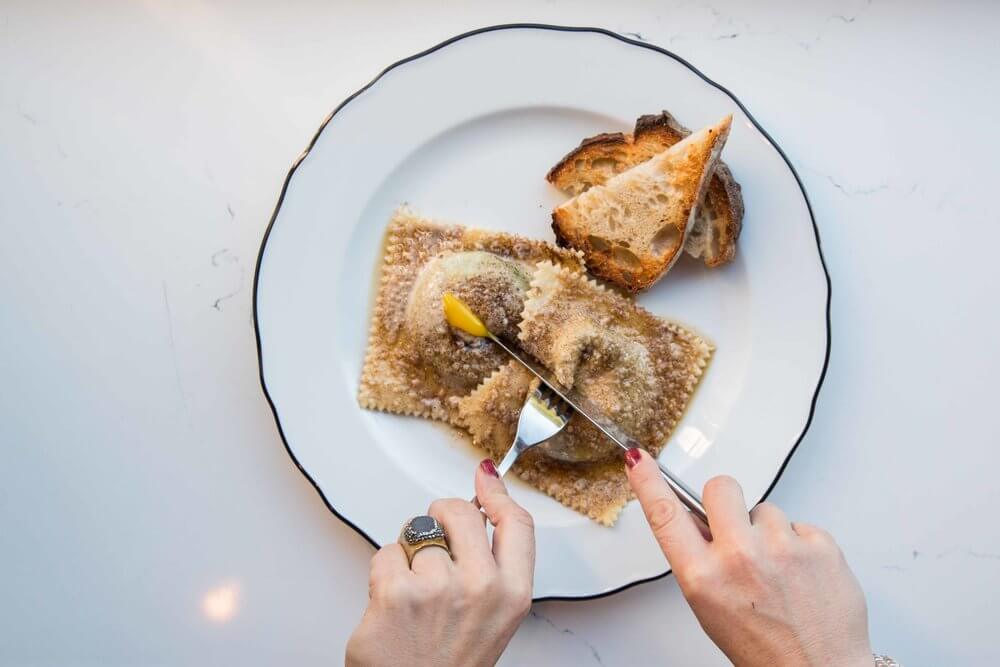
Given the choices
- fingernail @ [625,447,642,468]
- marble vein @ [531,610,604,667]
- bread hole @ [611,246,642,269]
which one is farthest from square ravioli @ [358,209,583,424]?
marble vein @ [531,610,604,667]

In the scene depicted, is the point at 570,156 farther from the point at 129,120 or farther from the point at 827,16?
the point at 129,120

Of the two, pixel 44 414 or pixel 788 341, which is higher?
pixel 788 341

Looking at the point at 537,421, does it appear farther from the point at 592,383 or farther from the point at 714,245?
the point at 714,245

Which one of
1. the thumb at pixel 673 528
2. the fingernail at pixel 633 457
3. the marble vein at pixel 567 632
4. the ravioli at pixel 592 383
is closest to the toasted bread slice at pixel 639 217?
the ravioli at pixel 592 383

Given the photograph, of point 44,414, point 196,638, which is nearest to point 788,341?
point 196,638

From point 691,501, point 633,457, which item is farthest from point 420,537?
point 691,501

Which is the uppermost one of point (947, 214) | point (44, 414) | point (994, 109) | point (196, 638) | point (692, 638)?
point (994, 109)
